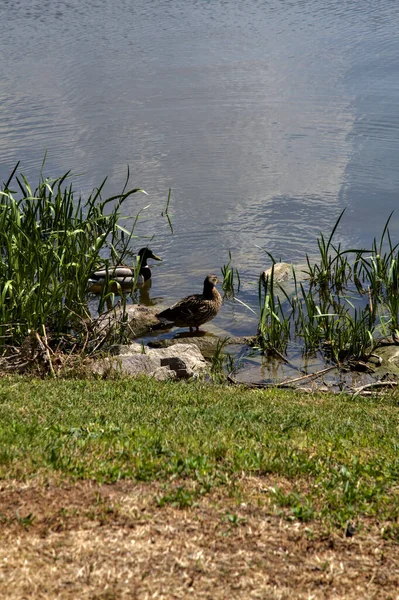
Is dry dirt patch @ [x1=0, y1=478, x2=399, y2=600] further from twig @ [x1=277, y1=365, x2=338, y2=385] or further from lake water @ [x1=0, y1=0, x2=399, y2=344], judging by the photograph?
lake water @ [x1=0, y1=0, x2=399, y2=344]

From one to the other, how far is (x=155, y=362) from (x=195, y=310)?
1.99 metres

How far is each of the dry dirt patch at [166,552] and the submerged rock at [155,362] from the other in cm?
374

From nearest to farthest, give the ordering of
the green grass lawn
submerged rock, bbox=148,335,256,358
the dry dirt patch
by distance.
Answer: the dry dirt patch, the green grass lawn, submerged rock, bbox=148,335,256,358

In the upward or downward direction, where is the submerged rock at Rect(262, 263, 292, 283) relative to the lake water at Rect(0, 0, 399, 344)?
downward

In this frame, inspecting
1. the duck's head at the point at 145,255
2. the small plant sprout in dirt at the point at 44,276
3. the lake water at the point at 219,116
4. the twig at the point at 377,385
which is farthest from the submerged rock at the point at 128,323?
the twig at the point at 377,385

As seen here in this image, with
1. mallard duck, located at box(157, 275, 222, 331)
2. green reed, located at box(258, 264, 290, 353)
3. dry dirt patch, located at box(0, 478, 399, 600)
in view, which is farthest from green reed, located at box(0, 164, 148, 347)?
dry dirt patch, located at box(0, 478, 399, 600)

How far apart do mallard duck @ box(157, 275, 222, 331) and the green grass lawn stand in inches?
136

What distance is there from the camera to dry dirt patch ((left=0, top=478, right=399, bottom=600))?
3924mm

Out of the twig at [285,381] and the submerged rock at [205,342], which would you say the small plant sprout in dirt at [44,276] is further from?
the twig at [285,381]

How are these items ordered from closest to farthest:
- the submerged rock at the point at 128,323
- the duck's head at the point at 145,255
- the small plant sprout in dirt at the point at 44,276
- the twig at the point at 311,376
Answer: the twig at the point at 311,376
the small plant sprout in dirt at the point at 44,276
the submerged rock at the point at 128,323
the duck's head at the point at 145,255

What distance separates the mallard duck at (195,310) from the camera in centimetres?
1079

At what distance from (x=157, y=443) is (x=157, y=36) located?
21766 mm

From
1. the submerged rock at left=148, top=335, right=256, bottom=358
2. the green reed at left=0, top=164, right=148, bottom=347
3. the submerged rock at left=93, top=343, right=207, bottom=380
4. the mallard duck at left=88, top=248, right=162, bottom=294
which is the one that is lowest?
the submerged rock at left=148, top=335, right=256, bottom=358

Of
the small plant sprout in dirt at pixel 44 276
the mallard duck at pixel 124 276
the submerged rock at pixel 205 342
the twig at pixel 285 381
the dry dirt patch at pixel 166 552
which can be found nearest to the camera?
the dry dirt patch at pixel 166 552
